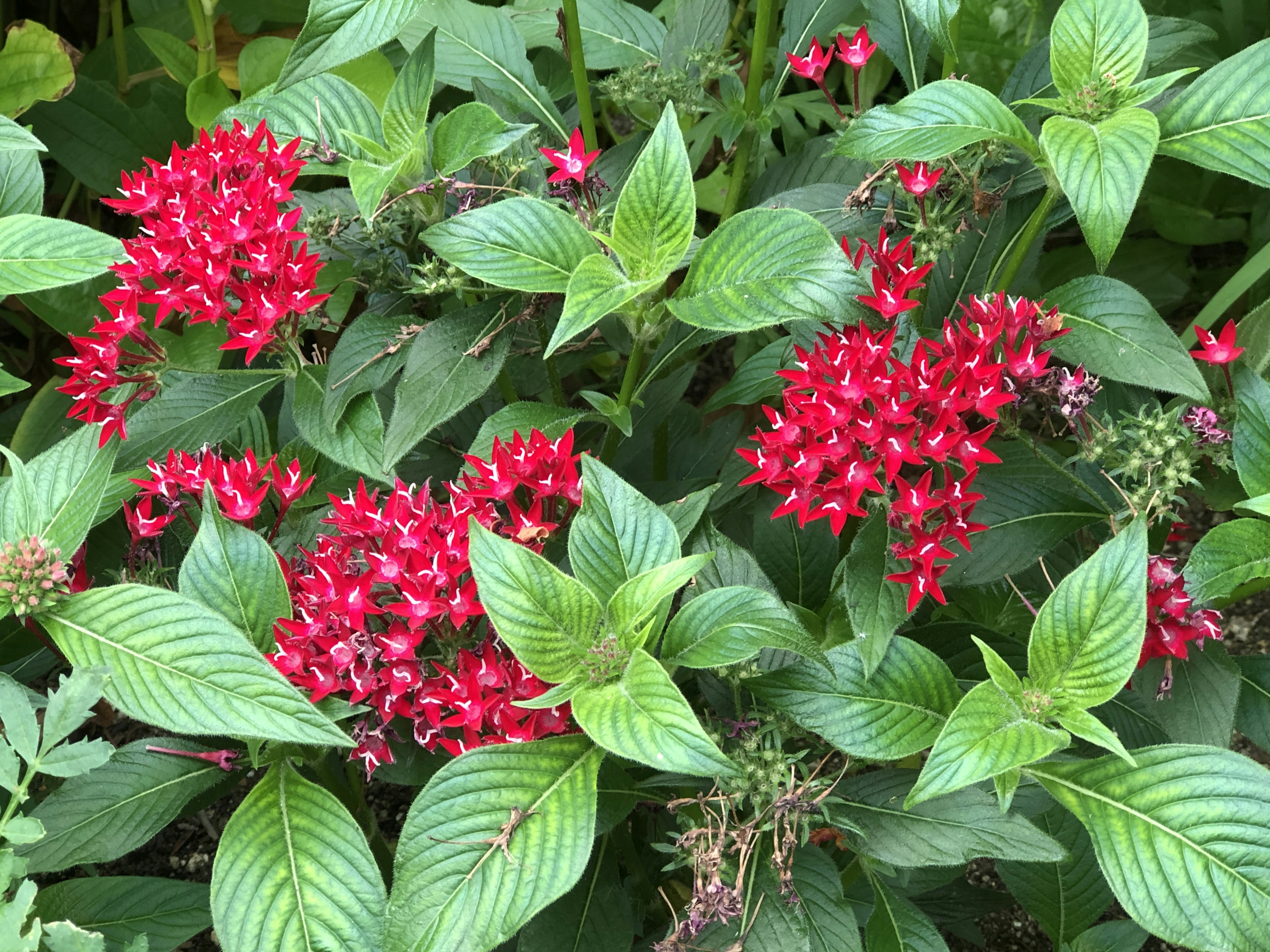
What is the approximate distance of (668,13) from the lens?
175 cm

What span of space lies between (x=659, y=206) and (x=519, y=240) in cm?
13

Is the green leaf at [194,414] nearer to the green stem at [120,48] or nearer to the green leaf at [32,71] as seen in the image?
the green leaf at [32,71]

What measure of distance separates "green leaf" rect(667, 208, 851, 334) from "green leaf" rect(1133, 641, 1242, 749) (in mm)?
486

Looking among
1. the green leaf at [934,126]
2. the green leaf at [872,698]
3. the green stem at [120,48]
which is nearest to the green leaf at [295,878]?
the green leaf at [872,698]

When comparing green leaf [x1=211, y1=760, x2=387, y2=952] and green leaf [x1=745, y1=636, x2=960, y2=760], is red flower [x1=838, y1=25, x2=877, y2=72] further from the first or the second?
green leaf [x1=211, y1=760, x2=387, y2=952]

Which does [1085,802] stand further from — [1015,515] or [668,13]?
[668,13]

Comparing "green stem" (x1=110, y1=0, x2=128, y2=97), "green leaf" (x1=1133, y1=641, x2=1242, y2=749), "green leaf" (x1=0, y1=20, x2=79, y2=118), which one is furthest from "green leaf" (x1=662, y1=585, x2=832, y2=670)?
"green stem" (x1=110, y1=0, x2=128, y2=97)

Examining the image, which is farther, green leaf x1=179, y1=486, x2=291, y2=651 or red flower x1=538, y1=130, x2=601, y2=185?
red flower x1=538, y1=130, x2=601, y2=185

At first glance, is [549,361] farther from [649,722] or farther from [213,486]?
[649,722]

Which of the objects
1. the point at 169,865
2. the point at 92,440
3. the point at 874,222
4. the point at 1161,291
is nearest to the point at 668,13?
the point at 874,222

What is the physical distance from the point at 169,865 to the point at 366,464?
0.84 m

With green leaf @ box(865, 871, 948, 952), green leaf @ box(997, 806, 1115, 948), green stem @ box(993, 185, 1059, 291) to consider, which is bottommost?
green leaf @ box(997, 806, 1115, 948)

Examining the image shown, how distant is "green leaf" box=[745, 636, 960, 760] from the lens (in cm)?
89

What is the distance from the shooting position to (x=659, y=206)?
944 millimetres
